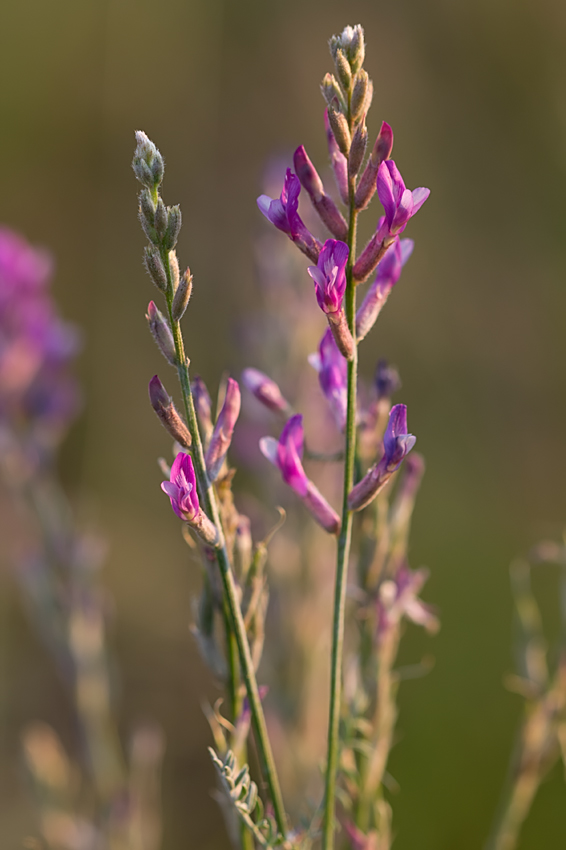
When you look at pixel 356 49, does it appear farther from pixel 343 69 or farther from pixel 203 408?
pixel 203 408

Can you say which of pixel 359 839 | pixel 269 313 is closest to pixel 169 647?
pixel 269 313

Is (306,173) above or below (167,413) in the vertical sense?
above

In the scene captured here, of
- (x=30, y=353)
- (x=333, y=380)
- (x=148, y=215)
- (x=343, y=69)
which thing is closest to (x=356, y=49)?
(x=343, y=69)

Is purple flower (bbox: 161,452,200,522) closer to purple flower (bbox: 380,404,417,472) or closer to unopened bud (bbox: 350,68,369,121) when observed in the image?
purple flower (bbox: 380,404,417,472)

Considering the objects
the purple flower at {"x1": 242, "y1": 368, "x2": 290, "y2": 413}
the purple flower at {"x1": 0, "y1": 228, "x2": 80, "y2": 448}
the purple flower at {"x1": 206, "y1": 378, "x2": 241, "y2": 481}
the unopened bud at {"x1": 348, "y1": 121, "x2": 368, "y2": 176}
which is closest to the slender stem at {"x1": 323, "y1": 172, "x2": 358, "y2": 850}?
the unopened bud at {"x1": 348, "y1": 121, "x2": 368, "y2": 176}

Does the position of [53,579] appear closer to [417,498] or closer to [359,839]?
[359,839]

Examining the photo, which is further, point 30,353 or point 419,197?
point 30,353
